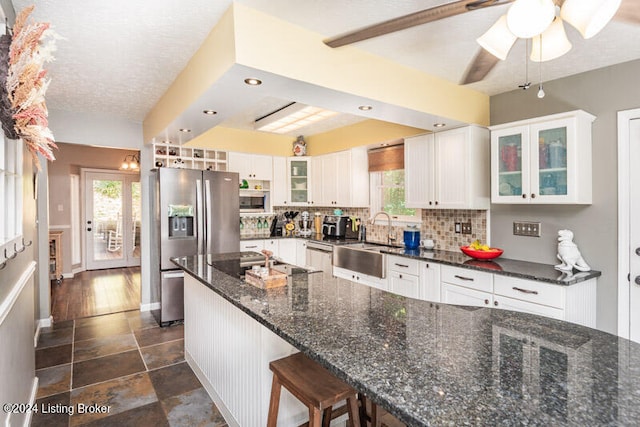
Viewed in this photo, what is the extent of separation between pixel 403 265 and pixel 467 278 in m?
0.71

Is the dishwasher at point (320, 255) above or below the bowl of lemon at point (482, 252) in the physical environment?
below

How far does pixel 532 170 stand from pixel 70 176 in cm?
766

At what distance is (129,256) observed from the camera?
7.47m

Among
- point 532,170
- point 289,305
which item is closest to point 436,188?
point 532,170

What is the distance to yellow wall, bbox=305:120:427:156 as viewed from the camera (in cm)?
403

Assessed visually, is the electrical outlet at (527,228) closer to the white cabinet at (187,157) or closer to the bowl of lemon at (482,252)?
the bowl of lemon at (482,252)

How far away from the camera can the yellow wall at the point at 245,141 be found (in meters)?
4.76

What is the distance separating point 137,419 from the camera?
2199 mm

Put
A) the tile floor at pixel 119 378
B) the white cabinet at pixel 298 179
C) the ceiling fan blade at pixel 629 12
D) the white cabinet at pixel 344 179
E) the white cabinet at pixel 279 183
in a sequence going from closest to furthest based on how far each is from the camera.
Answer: the ceiling fan blade at pixel 629 12
the tile floor at pixel 119 378
the white cabinet at pixel 344 179
the white cabinet at pixel 279 183
the white cabinet at pixel 298 179

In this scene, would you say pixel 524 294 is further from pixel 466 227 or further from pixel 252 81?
pixel 252 81

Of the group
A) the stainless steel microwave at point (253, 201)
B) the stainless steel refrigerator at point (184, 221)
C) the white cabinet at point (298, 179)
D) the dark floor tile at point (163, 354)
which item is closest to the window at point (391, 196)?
the white cabinet at point (298, 179)

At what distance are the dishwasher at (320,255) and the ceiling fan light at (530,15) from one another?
3.41 meters

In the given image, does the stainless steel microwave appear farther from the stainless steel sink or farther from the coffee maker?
the stainless steel sink

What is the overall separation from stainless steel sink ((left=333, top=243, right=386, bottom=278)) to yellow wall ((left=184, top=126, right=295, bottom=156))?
2.01m
